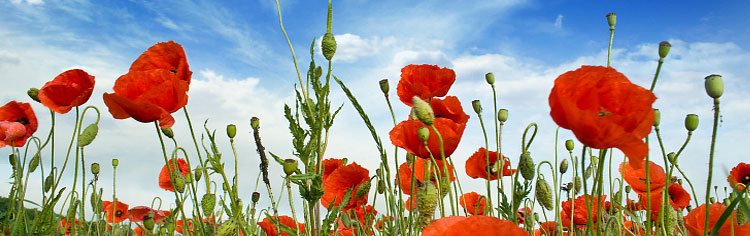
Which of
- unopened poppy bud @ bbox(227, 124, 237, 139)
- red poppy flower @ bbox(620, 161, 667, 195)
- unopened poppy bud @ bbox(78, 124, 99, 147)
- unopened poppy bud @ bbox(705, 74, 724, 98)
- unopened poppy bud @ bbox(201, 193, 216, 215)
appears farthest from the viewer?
red poppy flower @ bbox(620, 161, 667, 195)

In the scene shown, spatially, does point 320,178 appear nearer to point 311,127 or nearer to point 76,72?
point 311,127

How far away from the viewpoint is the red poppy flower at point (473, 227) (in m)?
0.97

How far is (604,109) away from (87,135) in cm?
170

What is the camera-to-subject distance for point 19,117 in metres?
2.93

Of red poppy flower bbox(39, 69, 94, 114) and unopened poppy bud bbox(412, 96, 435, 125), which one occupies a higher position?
red poppy flower bbox(39, 69, 94, 114)

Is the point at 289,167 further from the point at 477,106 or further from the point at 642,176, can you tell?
the point at 642,176

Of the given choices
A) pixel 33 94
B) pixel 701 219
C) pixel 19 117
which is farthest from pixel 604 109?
pixel 19 117

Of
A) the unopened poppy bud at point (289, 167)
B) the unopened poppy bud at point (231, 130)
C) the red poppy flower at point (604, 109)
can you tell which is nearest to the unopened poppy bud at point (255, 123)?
the unopened poppy bud at point (231, 130)

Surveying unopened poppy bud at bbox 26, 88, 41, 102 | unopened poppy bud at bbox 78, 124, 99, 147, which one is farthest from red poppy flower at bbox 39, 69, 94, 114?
unopened poppy bud at bbox 26, 88, 41, 102

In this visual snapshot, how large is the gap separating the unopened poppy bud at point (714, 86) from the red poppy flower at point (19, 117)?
2.49 m

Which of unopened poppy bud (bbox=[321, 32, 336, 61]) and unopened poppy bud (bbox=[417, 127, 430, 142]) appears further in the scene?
unopened poppy bud (bbox=[417, 127, 430, 142])

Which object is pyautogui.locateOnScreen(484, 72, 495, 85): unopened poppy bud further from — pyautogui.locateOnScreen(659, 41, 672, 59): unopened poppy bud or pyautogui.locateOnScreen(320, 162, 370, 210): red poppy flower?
pyautogui.locateOnScreen(659, 41, 672, 59): unopened poppy bud

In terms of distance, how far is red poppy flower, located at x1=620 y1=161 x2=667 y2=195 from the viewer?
7.86 feet

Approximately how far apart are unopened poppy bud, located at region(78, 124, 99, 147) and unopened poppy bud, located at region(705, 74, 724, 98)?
6.04 ft
